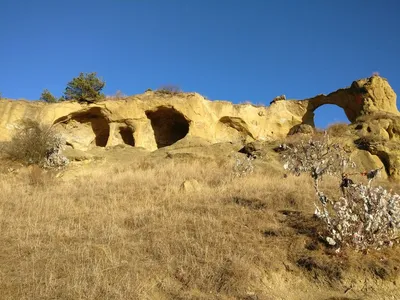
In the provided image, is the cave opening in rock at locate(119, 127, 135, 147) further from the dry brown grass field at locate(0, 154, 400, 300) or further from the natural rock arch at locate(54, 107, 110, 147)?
the dry brown grass field at locate(0, 154, 400, 300)

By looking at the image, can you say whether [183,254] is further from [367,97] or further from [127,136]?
[127,136]

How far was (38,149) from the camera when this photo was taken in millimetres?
15758

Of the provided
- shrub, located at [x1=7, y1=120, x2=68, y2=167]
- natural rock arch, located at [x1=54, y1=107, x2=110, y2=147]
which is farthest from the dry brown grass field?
natural rock arch, located at [x1=54, y1=107, x2=110, y2=147]

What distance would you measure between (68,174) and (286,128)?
15503 mm

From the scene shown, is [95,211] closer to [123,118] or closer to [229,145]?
[229,145]

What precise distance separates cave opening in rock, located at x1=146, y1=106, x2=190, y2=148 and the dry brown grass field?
16853 millimetres

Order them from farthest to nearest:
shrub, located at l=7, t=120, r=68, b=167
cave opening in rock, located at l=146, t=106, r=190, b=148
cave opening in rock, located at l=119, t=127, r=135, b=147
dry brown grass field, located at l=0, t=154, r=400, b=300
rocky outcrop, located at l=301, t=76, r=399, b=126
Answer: cave opening in rock, located at l=119, t=127, r=135, b=147 < cave opening in rock, located at l=146, t=106, r=190, b=148 < rocky outcrop, located at l=301, t=76, r=399, b=126 < shrub, located at l=7, t=120, r=68, b=167 < dry brown grass field, located at l=0, t=154, r=400, b=300

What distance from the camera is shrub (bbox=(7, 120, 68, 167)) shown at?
15.4 meters

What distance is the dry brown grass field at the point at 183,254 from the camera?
13.3 feet

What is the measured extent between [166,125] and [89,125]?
503cm

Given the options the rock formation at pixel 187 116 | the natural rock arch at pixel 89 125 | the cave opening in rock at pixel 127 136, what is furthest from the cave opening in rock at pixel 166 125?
the natural rock arch at pixel 89 125

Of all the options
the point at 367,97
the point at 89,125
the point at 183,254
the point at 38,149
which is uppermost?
the point at 367,97

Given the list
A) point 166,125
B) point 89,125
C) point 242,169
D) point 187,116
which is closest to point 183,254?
point 242,169

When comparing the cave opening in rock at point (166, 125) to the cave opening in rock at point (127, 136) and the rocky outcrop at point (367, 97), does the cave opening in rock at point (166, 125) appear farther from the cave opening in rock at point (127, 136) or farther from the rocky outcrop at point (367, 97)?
Answer: the rocky outcrop at point (367, 97)
